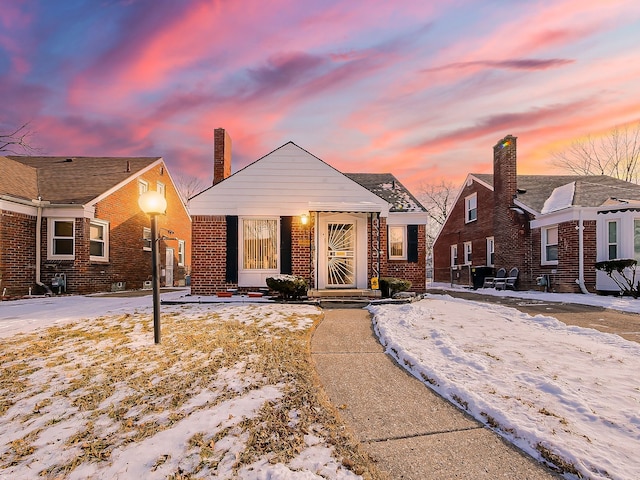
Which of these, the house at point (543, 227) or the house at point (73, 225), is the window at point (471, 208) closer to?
the house at point (543, 227)

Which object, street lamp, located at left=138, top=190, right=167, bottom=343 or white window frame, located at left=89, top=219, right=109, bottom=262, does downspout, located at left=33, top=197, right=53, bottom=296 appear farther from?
street lamp, located at left=138, top=190, right=167, bottom=343

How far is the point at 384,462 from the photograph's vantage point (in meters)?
2.33

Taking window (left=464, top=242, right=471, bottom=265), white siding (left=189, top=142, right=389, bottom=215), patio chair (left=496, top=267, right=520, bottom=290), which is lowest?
patio chair (left=496, top=267, right=520, bottom=290)

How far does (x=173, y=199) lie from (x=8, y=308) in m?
12.6

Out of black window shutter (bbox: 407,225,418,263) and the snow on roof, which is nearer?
black window shutter (bbox: 407,225,418,263)

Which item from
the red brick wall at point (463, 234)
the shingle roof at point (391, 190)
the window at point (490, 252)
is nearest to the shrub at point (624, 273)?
the window at point (490, 252)

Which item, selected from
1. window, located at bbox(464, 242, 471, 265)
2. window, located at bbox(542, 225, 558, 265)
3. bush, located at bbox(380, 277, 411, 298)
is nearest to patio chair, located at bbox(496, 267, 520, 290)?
window, located at bbox(542, 225, 558, 265)

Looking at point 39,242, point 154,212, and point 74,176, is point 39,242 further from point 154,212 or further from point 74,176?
point 154,212

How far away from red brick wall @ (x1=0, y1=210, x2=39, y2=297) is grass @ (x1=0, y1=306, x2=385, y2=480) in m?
8.58

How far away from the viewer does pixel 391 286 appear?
416 inches

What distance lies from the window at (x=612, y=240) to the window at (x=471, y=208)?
7105 millimetres

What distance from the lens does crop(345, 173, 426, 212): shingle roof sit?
13.2 meters

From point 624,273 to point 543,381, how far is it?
12415mm

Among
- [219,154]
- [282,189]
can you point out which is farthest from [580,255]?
[219,154]
